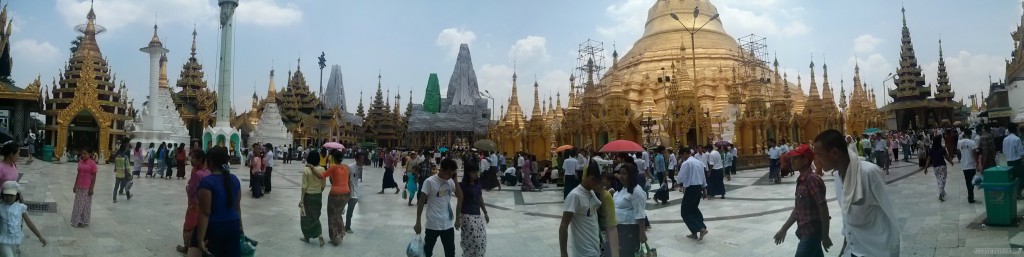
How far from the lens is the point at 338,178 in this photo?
24.0ft

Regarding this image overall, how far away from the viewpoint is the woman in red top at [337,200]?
7.19 m

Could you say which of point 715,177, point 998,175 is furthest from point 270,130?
point 998,175

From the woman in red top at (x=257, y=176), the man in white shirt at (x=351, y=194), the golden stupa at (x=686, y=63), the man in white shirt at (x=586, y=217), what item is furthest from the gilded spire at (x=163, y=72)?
the man in white shirt at (x=586, y=217)

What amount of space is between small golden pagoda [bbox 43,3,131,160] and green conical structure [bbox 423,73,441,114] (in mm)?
38188

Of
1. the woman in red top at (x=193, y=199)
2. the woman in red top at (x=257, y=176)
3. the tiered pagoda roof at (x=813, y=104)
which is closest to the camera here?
the woman in red top at (x=193, y=199)

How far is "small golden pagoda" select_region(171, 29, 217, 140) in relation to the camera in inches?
1773

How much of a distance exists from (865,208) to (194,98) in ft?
168

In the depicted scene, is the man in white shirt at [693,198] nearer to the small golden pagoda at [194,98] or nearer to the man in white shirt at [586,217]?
the man in white shirt at [586,217]

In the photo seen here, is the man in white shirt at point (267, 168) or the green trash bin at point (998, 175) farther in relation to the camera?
the man in white shirt at point (267, 168)

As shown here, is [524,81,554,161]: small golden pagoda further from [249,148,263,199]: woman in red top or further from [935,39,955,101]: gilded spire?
[935,39,955,101]: gilded spire

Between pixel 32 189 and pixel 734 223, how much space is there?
14053 millimetres

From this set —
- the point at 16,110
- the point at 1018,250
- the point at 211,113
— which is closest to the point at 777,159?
the point at 1018,250

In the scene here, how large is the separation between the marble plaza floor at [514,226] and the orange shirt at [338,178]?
0.70 m

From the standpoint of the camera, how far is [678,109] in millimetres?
24500
